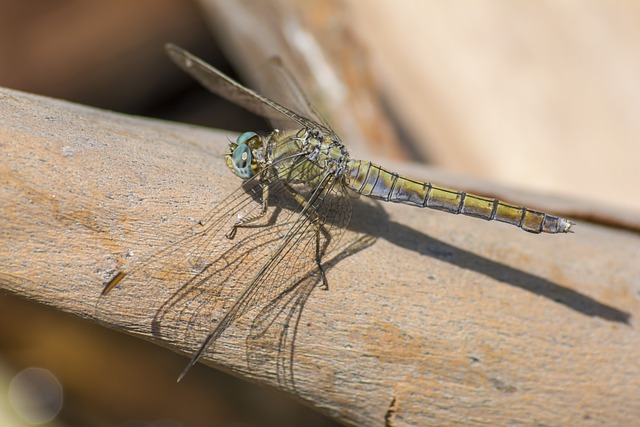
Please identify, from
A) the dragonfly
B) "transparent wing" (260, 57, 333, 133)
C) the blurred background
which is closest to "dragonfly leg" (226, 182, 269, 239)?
the dragonfly

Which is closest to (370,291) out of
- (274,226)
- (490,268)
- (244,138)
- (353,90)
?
(274,226)

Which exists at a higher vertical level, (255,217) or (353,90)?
(353,90)

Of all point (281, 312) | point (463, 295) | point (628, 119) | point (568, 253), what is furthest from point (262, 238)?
point (628, 119)

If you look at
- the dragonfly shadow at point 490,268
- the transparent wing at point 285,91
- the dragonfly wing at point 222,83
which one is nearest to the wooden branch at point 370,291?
the dragonfly shadow at point 490,268

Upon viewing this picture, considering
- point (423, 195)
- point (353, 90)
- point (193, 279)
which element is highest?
point (353, 90)

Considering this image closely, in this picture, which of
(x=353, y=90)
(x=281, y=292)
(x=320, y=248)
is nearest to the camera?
(x=281, y=292)

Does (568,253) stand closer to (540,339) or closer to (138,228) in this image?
(540,339)

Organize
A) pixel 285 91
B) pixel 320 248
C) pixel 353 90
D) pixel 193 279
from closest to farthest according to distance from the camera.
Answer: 1. pixel 193 279
2. pixel 320 248
3. pixel 285 91
4. pixel 353 90

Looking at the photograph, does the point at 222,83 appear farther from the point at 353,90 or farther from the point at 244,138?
the point at 353,90
